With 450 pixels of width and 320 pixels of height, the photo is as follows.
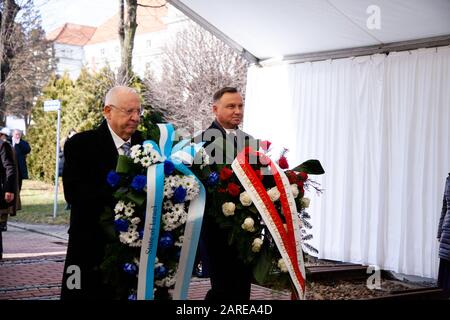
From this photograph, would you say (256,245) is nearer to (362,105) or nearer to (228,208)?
(228,208)

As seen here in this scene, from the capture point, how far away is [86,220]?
259 centimetres

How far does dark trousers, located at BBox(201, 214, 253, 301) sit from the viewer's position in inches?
111

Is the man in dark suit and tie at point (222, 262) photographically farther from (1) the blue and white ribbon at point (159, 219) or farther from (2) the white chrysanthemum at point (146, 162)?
(2) the white chrysanthemum at point (146, 162)

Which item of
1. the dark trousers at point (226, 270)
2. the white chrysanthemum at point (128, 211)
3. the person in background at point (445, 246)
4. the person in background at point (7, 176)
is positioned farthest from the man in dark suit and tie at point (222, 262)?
the person in background at point (7, 176)

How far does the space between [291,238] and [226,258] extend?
380 mm

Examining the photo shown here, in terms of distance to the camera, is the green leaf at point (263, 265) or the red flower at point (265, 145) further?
the red flower at point (265, 145)

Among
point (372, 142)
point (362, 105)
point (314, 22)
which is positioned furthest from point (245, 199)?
point (362, 105)

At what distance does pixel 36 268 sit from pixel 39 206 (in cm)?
812

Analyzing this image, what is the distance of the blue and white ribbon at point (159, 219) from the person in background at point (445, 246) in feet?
10.4

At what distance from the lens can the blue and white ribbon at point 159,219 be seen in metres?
2.42

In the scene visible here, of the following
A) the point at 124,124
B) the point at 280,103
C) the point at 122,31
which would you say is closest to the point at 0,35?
the point at 122,31

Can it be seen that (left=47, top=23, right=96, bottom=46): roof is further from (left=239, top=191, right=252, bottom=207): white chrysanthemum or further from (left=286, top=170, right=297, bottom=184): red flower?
(left=239, top=191, right=252, bottom=207): white chrysanthemum

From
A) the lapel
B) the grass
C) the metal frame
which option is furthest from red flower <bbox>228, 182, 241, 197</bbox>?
the grass
